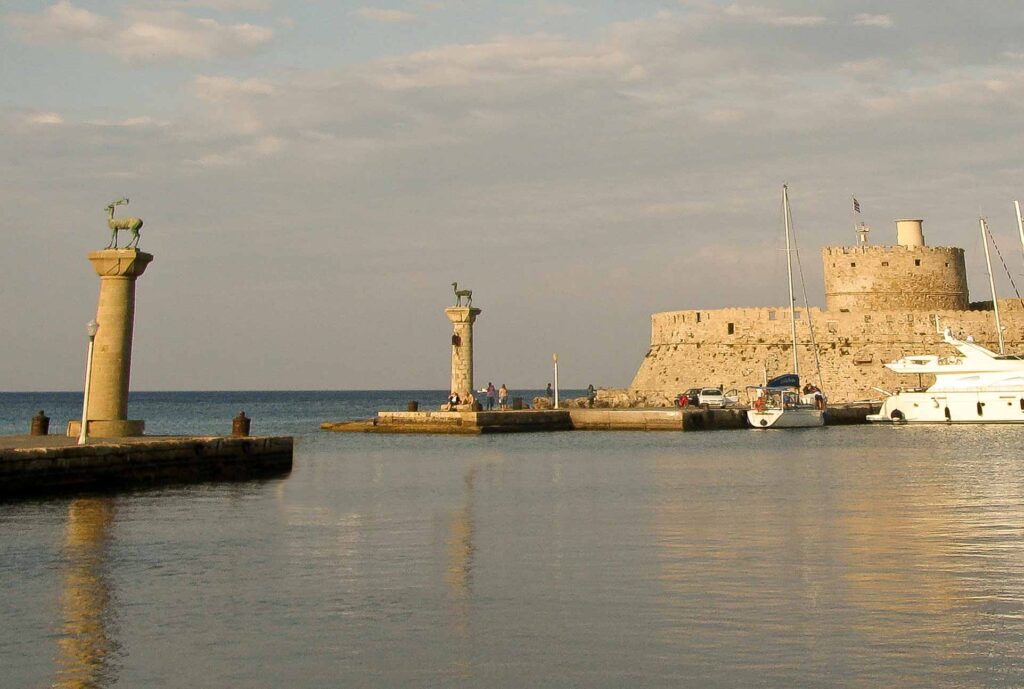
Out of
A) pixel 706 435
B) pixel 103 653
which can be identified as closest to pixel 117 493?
pixel 103 653

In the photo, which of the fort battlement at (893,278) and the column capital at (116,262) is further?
the fort battlement at (893,278)

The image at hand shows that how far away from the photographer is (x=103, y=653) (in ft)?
28.6

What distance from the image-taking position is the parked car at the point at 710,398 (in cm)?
4856

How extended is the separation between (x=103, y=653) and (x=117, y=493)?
418 inches

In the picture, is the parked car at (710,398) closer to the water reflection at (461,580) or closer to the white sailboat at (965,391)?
the white sailboat at (965,391)

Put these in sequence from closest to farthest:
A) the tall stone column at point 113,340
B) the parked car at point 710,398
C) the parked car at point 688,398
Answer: the tall stone column at point 113,340 < the parked car at point 710,398 < the parked car at point 688,398

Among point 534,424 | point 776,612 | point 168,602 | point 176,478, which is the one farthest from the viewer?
point 534,424

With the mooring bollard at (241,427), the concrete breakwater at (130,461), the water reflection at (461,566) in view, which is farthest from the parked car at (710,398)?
the water reflection at (461,566)

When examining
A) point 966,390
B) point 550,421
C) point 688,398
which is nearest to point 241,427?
point 550,421

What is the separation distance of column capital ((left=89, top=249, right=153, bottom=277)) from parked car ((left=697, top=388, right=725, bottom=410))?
98.0 ft

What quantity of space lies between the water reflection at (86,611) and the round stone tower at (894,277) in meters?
42.6

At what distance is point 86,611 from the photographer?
1010 centimetres

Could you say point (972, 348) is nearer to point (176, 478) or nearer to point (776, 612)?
point (176, 478)

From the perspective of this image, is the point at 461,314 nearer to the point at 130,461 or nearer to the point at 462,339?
the point at 462,339
